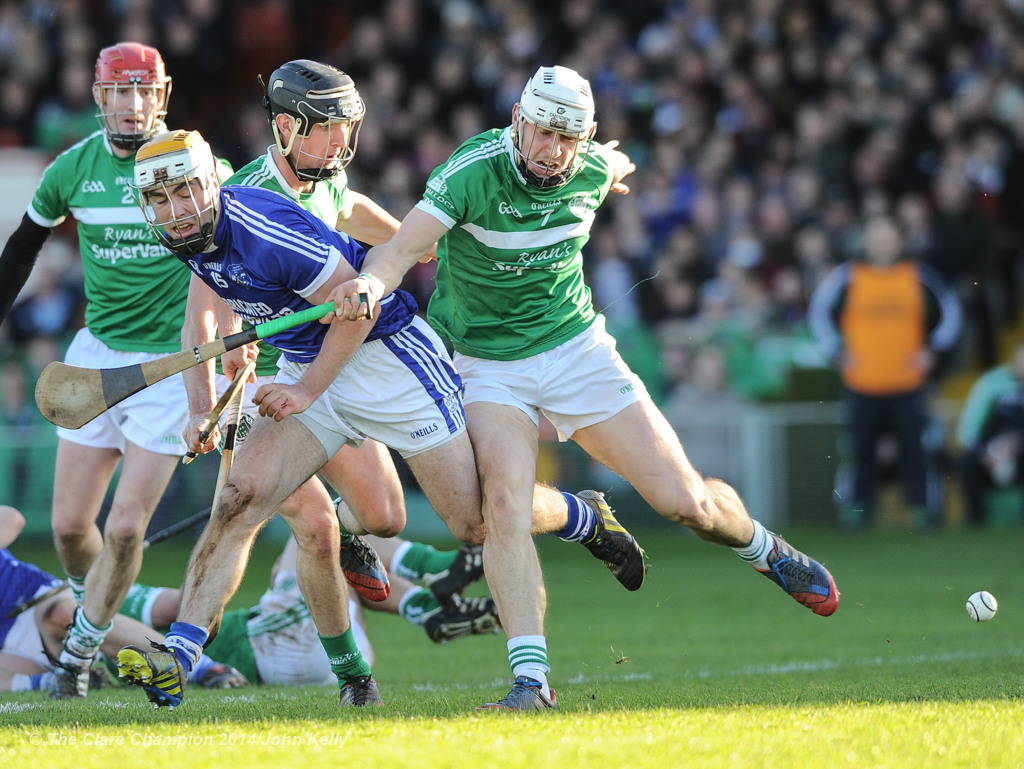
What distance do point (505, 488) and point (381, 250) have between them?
923 millimetres

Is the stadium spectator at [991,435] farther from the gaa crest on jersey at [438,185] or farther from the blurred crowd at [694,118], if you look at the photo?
the gaa crest on jersey at [438,185]

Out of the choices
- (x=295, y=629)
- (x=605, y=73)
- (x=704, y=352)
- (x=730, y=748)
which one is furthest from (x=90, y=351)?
(x=605, y=73)

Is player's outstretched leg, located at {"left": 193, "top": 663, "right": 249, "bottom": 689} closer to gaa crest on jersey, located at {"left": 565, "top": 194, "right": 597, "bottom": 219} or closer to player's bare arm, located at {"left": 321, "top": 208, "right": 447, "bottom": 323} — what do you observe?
player's bare arm, located at {"left": 321, "top": 208, "right": 447, "bottom": 323}

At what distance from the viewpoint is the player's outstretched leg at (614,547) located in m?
5.98

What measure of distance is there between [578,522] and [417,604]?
126 cm

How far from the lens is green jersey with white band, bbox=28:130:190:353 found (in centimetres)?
612

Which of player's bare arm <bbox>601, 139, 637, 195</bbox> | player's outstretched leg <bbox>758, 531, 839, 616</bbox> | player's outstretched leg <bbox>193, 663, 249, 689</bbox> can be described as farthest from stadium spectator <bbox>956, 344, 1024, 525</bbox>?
player's outstretched leg <bbox>193, 663, 249, 689</bbox>

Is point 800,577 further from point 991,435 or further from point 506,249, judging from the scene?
point 991,435

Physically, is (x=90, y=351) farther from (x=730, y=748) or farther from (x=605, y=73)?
(x=605, y=73)

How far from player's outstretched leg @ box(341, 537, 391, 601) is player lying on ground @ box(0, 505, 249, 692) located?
80 cm

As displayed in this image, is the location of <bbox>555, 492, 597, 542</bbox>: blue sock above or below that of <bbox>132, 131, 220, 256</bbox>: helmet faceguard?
below

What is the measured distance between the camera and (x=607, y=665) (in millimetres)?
6438

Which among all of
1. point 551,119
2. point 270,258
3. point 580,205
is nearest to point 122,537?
point 270,258

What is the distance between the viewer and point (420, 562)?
272 inches
